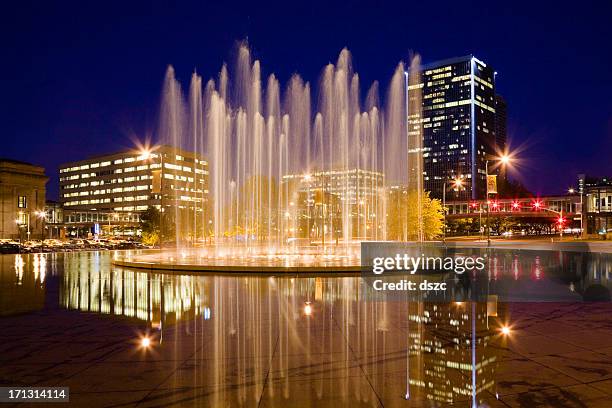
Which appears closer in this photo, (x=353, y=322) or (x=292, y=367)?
(x=292, y=367)

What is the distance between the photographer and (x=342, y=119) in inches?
1396

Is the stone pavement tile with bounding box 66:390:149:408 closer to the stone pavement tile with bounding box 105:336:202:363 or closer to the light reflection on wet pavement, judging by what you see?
the light reflection on wet pavement

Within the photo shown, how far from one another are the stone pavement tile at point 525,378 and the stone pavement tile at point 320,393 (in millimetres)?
1751

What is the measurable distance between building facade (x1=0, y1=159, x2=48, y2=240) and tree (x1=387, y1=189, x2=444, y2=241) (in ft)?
213

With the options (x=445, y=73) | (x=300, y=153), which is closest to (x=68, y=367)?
(x=300, y=153)

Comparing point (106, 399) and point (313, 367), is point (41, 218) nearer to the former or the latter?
point (106, 399)

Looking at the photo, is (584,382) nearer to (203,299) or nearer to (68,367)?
(68,367)

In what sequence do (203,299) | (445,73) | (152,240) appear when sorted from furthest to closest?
1. (445,73)
2. (152,240)
3. (203,299)

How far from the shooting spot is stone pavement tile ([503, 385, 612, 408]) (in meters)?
5.63

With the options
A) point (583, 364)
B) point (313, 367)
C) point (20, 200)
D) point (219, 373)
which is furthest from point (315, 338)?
point (20, 200)

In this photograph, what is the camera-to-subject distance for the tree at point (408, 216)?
185 ft

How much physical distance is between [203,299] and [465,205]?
131851 mm

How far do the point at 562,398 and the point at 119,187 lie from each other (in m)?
160

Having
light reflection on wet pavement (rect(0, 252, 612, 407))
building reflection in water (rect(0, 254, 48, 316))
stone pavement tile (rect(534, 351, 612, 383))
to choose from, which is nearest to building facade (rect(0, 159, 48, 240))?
building reflection in water (rect(0, 254, 48, 316))
